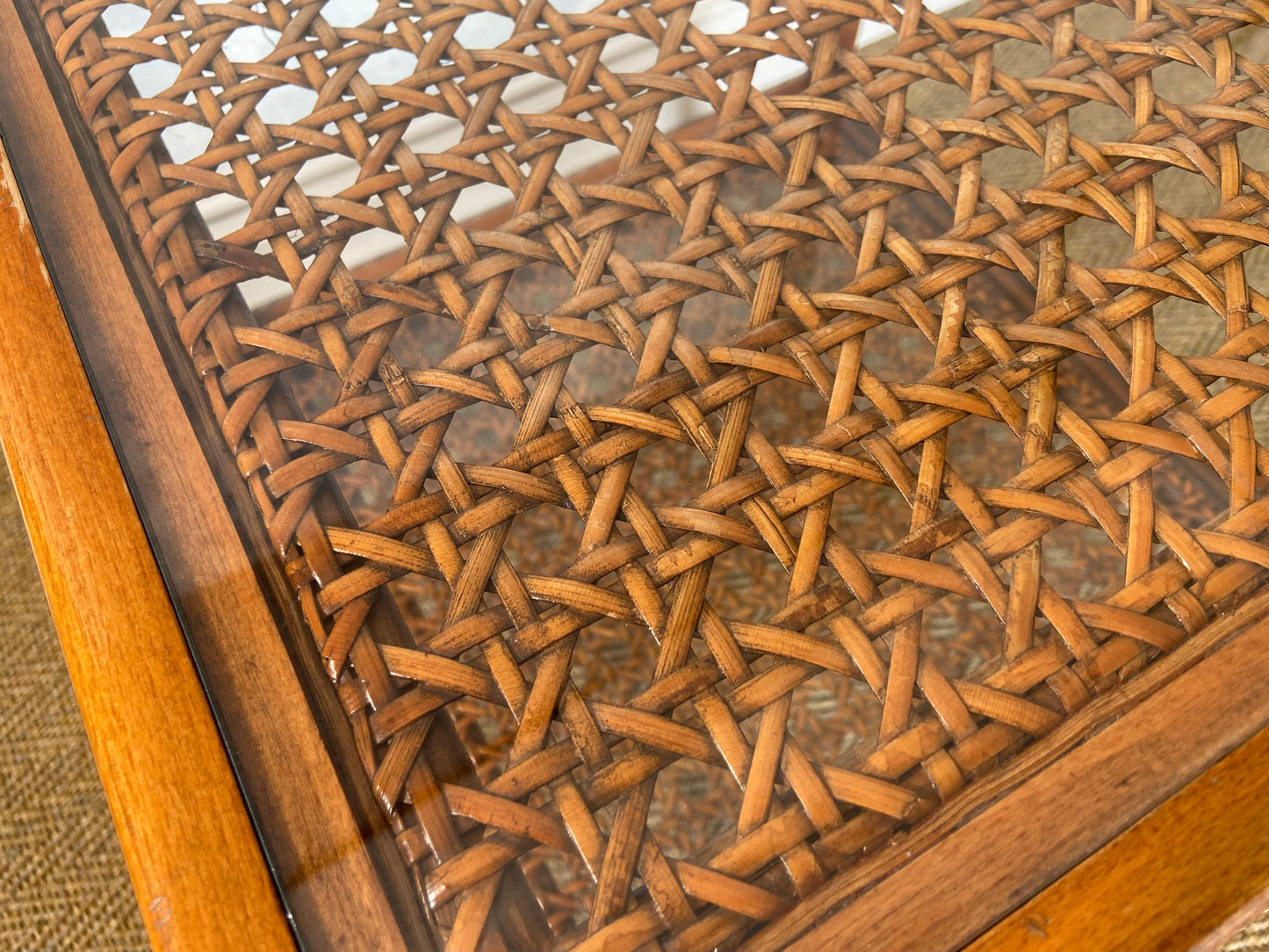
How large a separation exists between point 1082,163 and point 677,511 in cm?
31

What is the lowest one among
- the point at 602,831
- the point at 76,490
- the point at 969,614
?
the point at 969,614

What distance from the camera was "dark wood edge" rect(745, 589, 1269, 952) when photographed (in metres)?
0.34

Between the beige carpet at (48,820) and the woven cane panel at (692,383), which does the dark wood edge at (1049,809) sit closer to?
the woven cane panel at (692,383)

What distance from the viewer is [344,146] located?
500mm

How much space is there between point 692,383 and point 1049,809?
245mm

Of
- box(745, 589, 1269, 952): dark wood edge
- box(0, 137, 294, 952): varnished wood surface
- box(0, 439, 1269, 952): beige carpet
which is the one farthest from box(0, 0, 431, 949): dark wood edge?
box(0, 439, 1269, 952): beige carpet

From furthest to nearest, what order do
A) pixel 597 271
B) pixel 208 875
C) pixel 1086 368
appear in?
pixel 1086 368 → pixel 597 271 → pixel 208 875

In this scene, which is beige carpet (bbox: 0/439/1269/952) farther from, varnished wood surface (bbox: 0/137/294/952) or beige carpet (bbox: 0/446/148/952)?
varnished wood surface (bbox: 0/137/294/952)

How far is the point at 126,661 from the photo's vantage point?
0.36 meters

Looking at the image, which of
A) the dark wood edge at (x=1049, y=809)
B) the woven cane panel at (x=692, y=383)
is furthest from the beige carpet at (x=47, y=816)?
the dark wood edge at (x=1049, y=809)

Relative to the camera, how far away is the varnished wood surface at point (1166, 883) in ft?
1.09

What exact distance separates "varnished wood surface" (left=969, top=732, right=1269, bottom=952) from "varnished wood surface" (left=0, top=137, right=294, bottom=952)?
29 centimetres

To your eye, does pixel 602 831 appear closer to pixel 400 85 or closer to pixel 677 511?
pixel 677 511

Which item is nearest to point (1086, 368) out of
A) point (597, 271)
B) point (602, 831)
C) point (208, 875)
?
point (597, 271)
